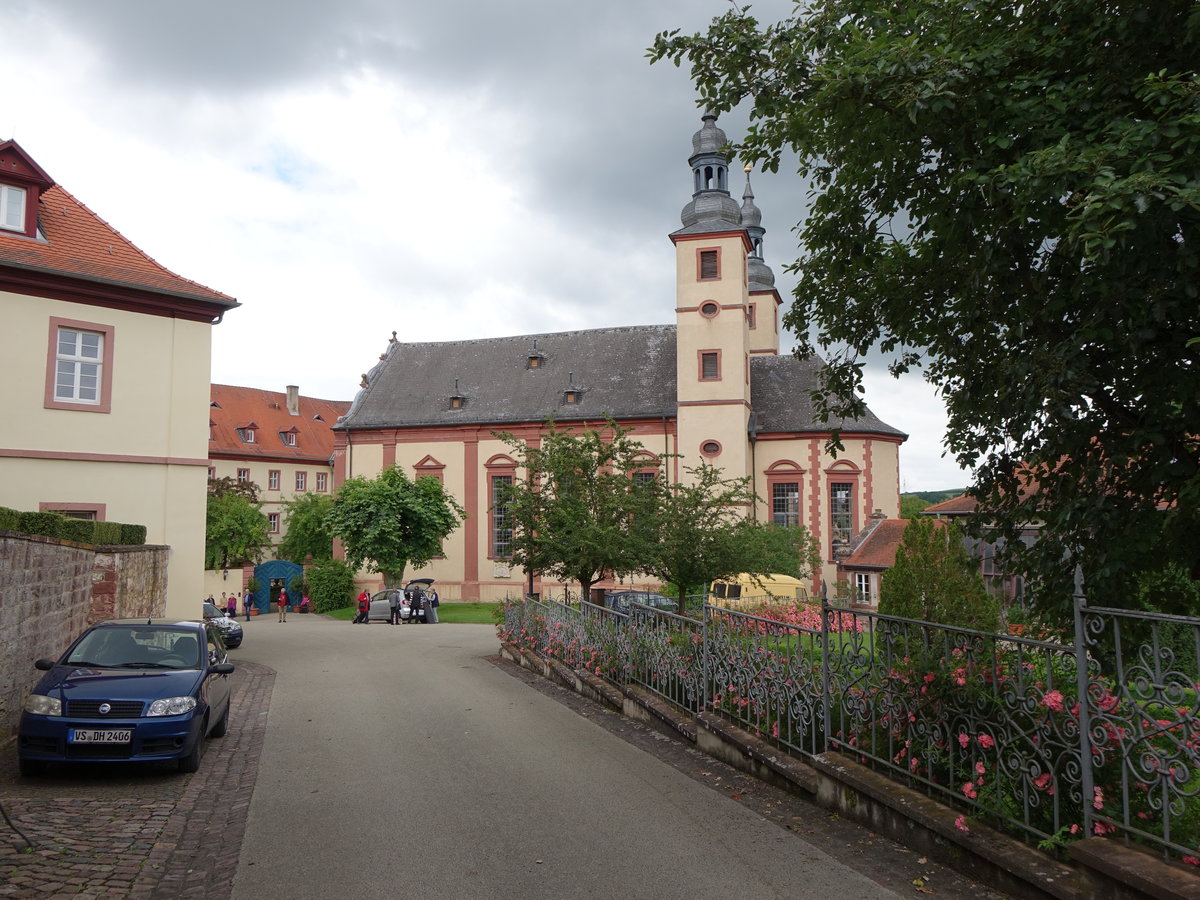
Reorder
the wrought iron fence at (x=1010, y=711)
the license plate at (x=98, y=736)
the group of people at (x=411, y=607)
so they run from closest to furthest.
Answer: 1. the wrought iron fence at (x=1010, y=711)
2. the license plate at (x=98, y=736)
3. the group of people at (x=411, y=607)

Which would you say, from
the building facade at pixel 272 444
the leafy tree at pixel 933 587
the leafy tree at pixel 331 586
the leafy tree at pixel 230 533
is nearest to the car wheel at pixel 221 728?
the leafy tree at pixel 933 587

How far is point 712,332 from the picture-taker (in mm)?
38781

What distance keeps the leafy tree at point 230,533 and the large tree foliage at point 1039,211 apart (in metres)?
42.8

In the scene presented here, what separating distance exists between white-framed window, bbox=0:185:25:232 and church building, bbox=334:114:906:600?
73.9 feet

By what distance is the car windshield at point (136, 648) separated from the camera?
355 inches

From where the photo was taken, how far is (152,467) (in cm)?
1788

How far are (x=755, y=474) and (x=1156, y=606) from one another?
3385cm

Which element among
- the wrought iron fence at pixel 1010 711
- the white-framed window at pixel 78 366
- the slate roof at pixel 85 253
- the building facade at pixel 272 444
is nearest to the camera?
the wrought iron fence at pixel 1010 711

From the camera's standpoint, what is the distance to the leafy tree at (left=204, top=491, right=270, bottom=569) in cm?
4447

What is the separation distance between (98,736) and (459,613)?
30.0 meters

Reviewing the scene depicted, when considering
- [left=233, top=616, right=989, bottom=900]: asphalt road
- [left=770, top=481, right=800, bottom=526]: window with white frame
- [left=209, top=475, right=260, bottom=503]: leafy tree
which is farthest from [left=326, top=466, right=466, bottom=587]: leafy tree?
[left=233, top=616, right=989, bottom=900]: asphalt road

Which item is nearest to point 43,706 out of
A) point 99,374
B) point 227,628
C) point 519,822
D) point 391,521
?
point 519,822

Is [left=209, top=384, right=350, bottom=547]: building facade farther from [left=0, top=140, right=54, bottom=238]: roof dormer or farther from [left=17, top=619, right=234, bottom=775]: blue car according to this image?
[left=17, top=619, right=234, bottom=775]: blue car

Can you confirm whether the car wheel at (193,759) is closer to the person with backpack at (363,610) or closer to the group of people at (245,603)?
the person with backpack at (363,610)
